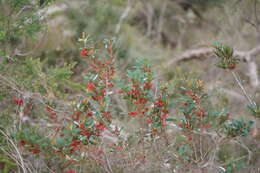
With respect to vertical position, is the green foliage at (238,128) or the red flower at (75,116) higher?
the red flower at (75,116)

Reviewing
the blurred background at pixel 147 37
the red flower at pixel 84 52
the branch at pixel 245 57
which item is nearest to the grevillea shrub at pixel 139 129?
the red flower at pixel 84 52

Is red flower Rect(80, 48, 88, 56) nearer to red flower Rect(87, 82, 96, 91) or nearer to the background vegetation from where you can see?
the background vegetation

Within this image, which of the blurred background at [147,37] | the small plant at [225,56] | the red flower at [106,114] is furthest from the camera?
the blurred background at [147,37]

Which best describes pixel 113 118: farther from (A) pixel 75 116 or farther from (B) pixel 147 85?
(B) pixel 147 85

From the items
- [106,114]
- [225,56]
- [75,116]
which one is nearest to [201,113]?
[225,56]

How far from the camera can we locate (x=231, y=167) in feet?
9.39

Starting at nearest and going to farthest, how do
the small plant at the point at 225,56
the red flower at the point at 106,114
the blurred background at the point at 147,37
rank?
the red flower at the point at 106,114 → the small plant at the point at 225,56 → the blurred background at the point at 147,37

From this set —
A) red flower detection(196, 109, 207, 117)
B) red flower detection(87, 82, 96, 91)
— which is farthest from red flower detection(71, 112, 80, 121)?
red flower detection(196, 109, 207, 117)

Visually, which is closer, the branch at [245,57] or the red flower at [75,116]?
the red flower at [75,116]

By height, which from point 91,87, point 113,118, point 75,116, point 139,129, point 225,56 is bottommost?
point 113,118

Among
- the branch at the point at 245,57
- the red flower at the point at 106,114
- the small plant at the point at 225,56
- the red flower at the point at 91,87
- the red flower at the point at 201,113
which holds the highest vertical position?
the small plant at the point at 225,56

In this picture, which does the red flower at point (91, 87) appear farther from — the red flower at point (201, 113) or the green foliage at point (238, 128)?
the green foliage at point (238, 128)

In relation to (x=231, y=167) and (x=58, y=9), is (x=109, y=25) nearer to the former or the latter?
(x=58, y=9)

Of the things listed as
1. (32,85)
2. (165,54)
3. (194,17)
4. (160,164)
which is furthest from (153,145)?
(194,17)
